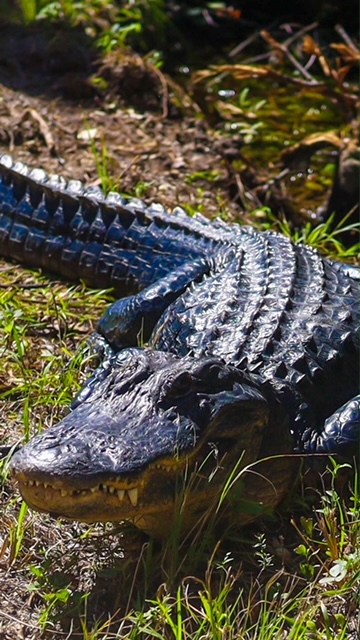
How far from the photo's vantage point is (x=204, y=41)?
359 inches

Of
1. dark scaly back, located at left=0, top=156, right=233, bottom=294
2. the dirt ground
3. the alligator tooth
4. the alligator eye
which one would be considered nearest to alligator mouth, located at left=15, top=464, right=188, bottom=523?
the alligator tooth

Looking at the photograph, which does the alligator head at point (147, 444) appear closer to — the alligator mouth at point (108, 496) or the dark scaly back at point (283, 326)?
the alligator mouth at point (108, 496)

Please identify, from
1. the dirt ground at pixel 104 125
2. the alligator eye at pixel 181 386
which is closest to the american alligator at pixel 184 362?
the alligator eye at pixel 181 386

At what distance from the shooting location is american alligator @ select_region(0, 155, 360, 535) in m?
3.24

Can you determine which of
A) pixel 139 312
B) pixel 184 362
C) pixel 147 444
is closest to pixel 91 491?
pixel 147 444

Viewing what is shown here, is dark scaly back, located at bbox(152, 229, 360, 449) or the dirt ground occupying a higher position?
dark scaly back, located at bbox(152, 229, 360, 449)

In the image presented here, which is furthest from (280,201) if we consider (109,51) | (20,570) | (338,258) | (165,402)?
(20,570)

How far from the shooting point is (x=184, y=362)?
362 cm

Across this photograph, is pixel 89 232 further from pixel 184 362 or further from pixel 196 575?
pixel 196 575

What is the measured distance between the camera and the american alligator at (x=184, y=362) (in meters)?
3.24

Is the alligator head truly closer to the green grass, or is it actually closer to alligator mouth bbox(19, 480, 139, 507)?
alligator mouth bbox(19, 480, 139, 507)

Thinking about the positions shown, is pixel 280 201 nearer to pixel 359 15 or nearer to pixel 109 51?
pixel 109 51

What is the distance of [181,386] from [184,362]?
13 cm

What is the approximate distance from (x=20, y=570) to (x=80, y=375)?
49.3 inches
